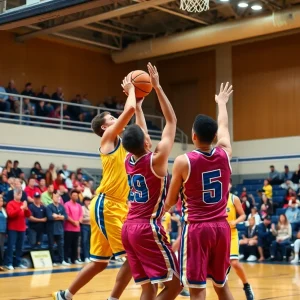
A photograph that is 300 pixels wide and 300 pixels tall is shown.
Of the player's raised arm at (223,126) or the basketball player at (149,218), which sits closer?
the basketball player at (149,218)

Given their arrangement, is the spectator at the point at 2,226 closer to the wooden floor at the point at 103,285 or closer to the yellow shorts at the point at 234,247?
the wooden floor at the point at 103,285

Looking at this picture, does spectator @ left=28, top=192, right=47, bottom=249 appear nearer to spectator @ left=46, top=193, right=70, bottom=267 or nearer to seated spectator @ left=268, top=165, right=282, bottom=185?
spectator @ left=46, top=193, right=70, bottom=267

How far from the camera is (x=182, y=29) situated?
23.2 metres

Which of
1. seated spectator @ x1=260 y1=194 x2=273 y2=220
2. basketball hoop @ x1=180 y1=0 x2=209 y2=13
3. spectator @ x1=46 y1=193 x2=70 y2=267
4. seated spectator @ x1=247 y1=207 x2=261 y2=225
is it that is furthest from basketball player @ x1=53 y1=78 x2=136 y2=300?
seated spectator @ x1=260 y1=194 x2=273 y2=220

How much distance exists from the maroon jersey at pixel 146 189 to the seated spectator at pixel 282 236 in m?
12.2

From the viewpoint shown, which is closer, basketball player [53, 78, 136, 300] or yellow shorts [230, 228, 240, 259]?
basketball player [53, 78, 136, 300]

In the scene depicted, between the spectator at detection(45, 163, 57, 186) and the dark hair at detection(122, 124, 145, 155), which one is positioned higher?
the dark hair at detection(122, 124, 145, 155)

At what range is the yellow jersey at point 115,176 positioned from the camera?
6262 millimetres

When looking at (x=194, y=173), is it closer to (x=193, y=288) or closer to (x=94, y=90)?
(x=193, y=288)

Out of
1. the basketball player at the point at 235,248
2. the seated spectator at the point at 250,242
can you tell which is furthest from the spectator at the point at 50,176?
the basketball player at the point at 235,248

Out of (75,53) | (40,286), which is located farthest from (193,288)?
(75,53)

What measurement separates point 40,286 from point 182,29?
15.0 meters

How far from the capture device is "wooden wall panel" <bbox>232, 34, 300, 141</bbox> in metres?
23.1

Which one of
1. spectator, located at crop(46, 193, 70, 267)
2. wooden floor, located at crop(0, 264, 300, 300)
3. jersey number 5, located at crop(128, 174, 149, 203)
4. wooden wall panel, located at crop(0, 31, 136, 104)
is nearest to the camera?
jersey number 5, located at crop(128, 174, 149, 203)
